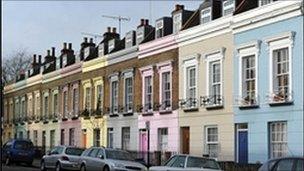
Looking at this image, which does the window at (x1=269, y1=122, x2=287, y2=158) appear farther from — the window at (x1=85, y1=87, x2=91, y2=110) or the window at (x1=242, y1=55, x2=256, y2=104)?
the window at (x1=85, y1=87, x2=91, y2=110)

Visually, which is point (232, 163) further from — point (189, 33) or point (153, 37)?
point (153, 37)

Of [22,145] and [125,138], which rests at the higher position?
[125,138]

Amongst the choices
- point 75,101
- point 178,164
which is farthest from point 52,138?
point 178,164

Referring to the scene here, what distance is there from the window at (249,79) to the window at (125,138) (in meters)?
13.5

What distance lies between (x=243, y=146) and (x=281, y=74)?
170 inches

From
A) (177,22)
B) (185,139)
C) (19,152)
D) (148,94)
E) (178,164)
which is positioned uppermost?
(177,22)

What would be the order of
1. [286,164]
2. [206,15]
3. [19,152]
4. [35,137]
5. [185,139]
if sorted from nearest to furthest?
[286,164] < [206,15] < [185,139] < [19,152] < [35,137]

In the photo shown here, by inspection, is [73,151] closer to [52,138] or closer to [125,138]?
[125,138]

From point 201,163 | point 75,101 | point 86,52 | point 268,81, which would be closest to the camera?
point 201,163

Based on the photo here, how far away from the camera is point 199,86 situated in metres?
34.4

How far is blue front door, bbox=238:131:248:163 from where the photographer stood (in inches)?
1206

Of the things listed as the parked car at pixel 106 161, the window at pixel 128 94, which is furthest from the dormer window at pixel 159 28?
the parked car at pixel 106 161

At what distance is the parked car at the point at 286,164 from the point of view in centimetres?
1505

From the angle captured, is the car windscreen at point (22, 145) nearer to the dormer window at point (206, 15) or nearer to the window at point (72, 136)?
the window at point (72, 136)
